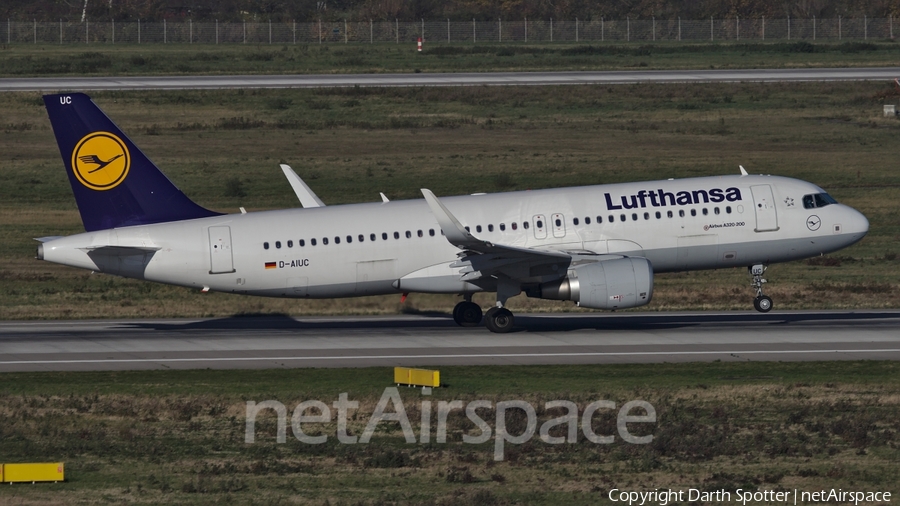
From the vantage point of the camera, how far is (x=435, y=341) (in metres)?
38.3

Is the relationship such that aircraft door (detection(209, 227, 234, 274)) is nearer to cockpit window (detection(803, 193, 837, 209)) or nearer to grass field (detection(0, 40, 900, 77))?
cockpit window (detection(803, 193, 837, 209))

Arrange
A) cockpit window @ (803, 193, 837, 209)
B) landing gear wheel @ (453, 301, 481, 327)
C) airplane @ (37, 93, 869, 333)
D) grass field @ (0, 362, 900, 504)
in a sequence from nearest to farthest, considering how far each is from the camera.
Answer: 1. grass field @ (0, 362, 900, 504)
2. airplane @ (37, 93, 869, 333)
3. cockpit window @ (803, 193, 837, 209)
4. landing gear wheel @ (453, 301, 481, 327)

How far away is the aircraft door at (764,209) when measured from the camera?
1596 inches

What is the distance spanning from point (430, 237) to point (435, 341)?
11.4 ft

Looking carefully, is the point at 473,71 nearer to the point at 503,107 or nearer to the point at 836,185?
the point at 503,107

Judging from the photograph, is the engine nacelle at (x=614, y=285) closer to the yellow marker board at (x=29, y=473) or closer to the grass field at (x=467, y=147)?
the grass field at (x=467, y=147)

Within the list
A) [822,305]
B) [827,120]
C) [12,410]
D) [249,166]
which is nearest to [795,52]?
[827,120]

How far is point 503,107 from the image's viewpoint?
279 feet

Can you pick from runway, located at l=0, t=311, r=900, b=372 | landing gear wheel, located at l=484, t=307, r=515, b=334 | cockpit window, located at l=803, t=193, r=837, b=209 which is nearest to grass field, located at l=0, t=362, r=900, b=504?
runway, located at l=0, t=311, r=900, b=372

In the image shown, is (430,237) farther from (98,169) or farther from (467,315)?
(98,169)

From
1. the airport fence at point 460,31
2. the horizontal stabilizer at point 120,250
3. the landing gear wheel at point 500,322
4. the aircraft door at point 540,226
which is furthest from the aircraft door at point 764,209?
the airport fence at point 460,31

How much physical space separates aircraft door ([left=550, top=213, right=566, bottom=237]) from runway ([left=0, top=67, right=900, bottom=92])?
50.9m

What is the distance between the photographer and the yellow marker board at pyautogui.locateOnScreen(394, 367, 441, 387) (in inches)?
1199

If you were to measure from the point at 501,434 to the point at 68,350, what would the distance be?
54.0 feet
